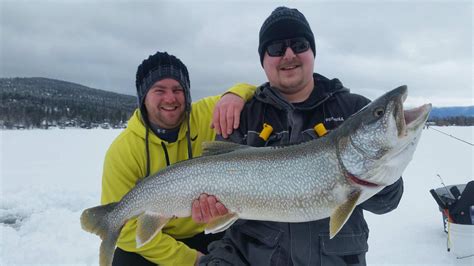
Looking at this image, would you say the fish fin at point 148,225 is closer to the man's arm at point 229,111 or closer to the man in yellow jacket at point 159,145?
the man in yellow jacket at point 159,145

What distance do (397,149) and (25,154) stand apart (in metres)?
16.6

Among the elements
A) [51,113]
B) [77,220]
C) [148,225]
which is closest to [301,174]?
[148,225]

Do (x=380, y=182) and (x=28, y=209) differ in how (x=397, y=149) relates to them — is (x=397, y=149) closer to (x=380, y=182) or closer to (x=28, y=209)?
(x=380, y=182)

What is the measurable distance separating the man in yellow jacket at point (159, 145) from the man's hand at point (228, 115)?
23 centimetres

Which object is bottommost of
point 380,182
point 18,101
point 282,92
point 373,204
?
point 373,204

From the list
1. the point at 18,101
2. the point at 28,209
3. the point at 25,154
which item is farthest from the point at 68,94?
the point at 28,209

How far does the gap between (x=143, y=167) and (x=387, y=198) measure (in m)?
2.24

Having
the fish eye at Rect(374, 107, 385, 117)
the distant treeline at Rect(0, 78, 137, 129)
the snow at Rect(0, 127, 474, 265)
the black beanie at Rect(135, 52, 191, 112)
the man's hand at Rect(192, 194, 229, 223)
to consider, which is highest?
the distant treeline at Rect(0, 78, 137, 129)

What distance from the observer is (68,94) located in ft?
396

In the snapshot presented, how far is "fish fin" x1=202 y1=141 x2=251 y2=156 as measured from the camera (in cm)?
294

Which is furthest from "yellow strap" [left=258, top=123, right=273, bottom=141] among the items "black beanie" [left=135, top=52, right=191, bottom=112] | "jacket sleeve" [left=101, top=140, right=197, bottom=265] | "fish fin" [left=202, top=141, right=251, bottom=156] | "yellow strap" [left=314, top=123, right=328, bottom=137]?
"jacket sleeve" [left=101, top=140, right=197, bottom=265]

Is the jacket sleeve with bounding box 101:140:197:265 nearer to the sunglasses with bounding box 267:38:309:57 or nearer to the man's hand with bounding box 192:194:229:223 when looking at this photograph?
the man's hand with bounding box 192:194:229:223

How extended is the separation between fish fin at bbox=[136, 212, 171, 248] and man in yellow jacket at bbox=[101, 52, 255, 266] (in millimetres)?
402

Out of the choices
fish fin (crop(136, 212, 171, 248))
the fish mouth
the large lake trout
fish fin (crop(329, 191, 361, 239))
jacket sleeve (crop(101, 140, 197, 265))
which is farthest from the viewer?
jacket sleeve (crop(101, 140, 197, 265))
